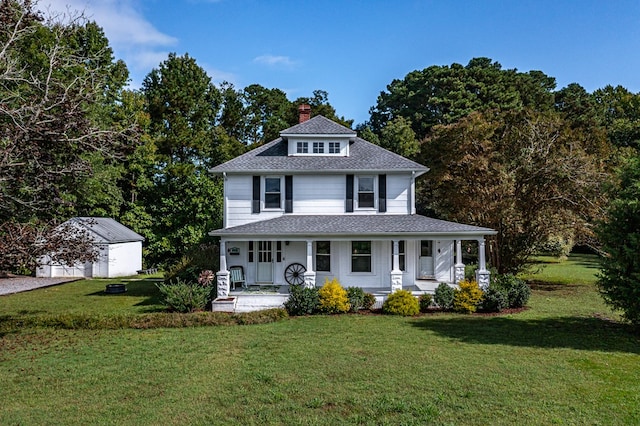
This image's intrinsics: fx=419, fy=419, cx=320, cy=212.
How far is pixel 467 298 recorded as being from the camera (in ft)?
50.4

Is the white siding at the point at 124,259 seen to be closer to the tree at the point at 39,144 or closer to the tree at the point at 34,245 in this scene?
the tree at the point at 39,144

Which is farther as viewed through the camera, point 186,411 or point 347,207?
point 347,207

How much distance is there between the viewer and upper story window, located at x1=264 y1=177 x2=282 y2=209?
1872 cm

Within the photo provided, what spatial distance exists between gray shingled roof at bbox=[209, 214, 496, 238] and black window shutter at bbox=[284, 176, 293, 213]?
18.7 inches

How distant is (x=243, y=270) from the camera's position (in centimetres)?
1836

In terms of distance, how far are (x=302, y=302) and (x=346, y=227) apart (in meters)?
3.59

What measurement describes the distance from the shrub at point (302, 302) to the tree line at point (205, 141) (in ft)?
23.9

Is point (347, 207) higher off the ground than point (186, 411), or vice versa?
point (347, 207)

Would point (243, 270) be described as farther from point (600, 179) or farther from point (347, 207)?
point (600, 179)

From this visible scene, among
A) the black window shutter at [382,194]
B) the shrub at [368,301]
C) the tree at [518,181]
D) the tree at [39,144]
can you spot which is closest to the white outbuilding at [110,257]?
the tree at [39,144]

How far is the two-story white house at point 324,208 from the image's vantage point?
17.9 meters

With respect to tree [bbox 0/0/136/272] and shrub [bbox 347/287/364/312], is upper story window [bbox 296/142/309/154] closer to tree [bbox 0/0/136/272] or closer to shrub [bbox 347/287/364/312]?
shrub [bbox 347/287/364/312]

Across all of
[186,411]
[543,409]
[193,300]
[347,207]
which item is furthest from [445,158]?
[186,411]

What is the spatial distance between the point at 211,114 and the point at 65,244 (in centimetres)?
2770
